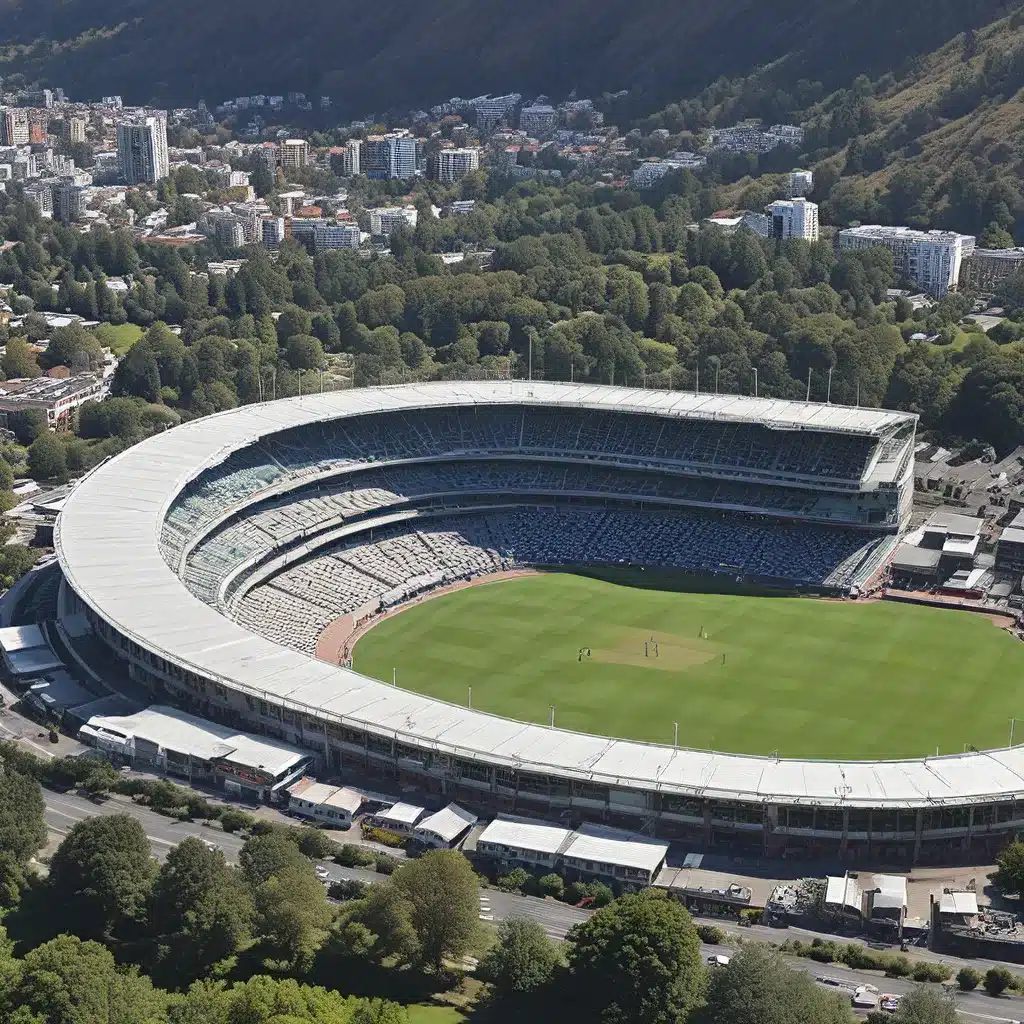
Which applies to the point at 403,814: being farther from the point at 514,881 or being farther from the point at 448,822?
the point at 514,881

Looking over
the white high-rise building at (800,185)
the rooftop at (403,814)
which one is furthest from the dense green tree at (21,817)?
the white high-rise building at (800,185)

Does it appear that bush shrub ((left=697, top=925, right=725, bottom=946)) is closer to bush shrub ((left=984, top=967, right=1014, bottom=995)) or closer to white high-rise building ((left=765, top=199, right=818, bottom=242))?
bush shrub ((left=984, top=967, right=1014, bottom=995))

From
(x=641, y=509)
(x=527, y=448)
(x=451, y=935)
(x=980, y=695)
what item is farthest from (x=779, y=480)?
(x=451, y=935)

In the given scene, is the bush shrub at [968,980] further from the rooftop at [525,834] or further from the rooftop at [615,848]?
the rooftop at [525,834]

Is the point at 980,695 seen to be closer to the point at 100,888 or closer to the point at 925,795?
the point at 925,795

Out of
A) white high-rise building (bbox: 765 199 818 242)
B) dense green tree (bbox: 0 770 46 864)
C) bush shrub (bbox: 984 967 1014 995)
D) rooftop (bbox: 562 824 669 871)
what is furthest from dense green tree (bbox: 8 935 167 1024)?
white high-rise building (bbox: 765 199 818 242)

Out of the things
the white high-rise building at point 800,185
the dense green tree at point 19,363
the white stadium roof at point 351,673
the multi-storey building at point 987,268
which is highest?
the white high-rise building at point 800,185
